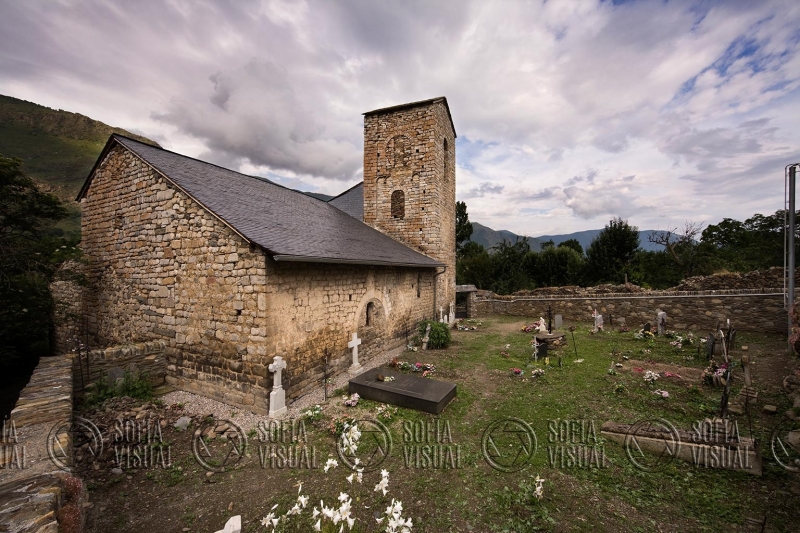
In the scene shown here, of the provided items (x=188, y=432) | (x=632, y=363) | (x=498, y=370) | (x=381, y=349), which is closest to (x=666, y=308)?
(x=632, y=363)

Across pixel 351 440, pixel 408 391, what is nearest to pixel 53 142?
pixel 408 391

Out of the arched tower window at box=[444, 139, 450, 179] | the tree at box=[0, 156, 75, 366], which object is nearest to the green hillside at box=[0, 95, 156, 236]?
the tree at box=[0, 156, 75, 366]

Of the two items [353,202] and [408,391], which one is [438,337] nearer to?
[408,391]

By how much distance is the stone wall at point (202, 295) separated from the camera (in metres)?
5.91

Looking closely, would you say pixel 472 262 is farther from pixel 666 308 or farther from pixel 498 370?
pixel 498 370

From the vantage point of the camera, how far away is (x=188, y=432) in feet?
17.1

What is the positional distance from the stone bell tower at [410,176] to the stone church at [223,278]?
3740 millimetres

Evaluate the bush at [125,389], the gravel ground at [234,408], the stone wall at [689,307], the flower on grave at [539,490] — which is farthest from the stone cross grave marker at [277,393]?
the stone wall at [689,307]

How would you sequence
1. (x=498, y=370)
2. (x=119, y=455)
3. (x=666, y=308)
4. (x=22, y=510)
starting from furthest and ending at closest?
(x=666, y=308), (x=498, y=370), (x=119, y=455), (x=22, y=510)

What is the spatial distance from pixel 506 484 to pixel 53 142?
273 ft

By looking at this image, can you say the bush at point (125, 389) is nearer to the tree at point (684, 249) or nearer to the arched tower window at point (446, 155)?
the arched tower window at point (446, 155)

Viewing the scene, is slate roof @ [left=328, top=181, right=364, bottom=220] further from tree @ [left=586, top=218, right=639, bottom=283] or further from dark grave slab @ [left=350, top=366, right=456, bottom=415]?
tree @ [left=586, top=218, right=639, bottom=283]

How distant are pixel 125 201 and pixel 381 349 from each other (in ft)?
25.2

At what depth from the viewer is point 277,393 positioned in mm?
5789
